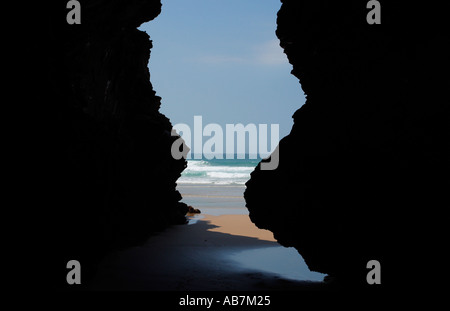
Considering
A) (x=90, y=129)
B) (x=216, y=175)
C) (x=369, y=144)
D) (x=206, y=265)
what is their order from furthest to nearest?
(x=216, y=175) → (x=206, y=265) → (x=90, y=129) → (x=369, y=144)

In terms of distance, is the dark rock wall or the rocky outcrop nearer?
the rocky outcrop

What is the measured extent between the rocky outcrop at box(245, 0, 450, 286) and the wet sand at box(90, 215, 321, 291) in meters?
1.54

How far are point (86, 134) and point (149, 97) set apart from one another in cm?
708

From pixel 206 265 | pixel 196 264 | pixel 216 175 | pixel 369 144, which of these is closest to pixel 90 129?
pixel 196 264

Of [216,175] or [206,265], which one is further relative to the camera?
[216,175]

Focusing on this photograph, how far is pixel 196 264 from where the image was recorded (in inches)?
361

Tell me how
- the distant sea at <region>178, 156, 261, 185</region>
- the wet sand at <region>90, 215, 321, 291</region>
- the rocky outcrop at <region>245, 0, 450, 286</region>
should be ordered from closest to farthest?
1. the rocky outcrop at <region>245, 0, 450, 286</region>
2. the wet sand at <region>90, 215, 321, 291</region>
3. the distant sea at <region>178, 156, 261, 185</region>

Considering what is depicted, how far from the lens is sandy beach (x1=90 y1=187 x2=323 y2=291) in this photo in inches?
287

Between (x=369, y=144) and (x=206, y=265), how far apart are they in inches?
209

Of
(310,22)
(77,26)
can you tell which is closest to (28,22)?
(77,26)

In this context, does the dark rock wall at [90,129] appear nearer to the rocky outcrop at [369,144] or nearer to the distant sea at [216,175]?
the rocky outcrop at [369,144]

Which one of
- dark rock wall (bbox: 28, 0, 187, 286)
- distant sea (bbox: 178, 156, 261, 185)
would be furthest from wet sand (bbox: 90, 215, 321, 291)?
distant sea (bbox: 178, 156, 261, 185)

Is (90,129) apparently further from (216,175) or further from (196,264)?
(216,175)

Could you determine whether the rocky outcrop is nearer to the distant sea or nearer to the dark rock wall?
the dark rock wall
